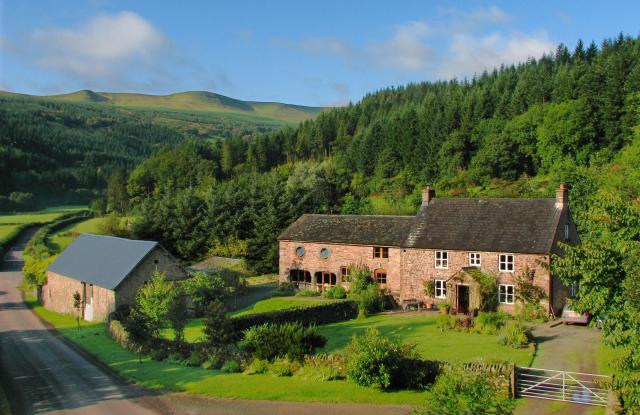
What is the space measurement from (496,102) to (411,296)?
6542 cm


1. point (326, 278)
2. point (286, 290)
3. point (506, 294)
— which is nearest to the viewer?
point (506, 294)

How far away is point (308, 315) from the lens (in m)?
35.3

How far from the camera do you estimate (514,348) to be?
27.5m

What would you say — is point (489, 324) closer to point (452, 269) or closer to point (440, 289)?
point (452, 269)

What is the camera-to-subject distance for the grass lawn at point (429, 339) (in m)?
26.1

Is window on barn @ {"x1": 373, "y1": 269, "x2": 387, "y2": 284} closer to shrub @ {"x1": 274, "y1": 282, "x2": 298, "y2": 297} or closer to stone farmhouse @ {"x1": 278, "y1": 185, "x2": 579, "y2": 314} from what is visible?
stone farmhouse @ {"x1": 278, "y1": 185, "x2": 579, "y2": 314}

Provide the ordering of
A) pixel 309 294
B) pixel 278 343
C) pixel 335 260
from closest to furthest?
pixel 278 343 < pixel 309 294 < pixel 335 260

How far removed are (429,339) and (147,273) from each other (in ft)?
64.4

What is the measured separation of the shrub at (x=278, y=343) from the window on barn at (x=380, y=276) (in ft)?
61.3

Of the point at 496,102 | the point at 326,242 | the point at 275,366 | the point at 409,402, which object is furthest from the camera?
the point at 496,102

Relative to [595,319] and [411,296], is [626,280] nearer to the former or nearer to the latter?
[595,319]

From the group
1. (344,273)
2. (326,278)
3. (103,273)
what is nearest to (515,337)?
(344,273)

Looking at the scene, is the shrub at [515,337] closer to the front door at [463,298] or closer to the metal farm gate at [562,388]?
the metal farm gate at [562,388]

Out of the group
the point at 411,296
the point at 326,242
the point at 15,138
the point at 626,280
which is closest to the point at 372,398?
the point at 626,280
